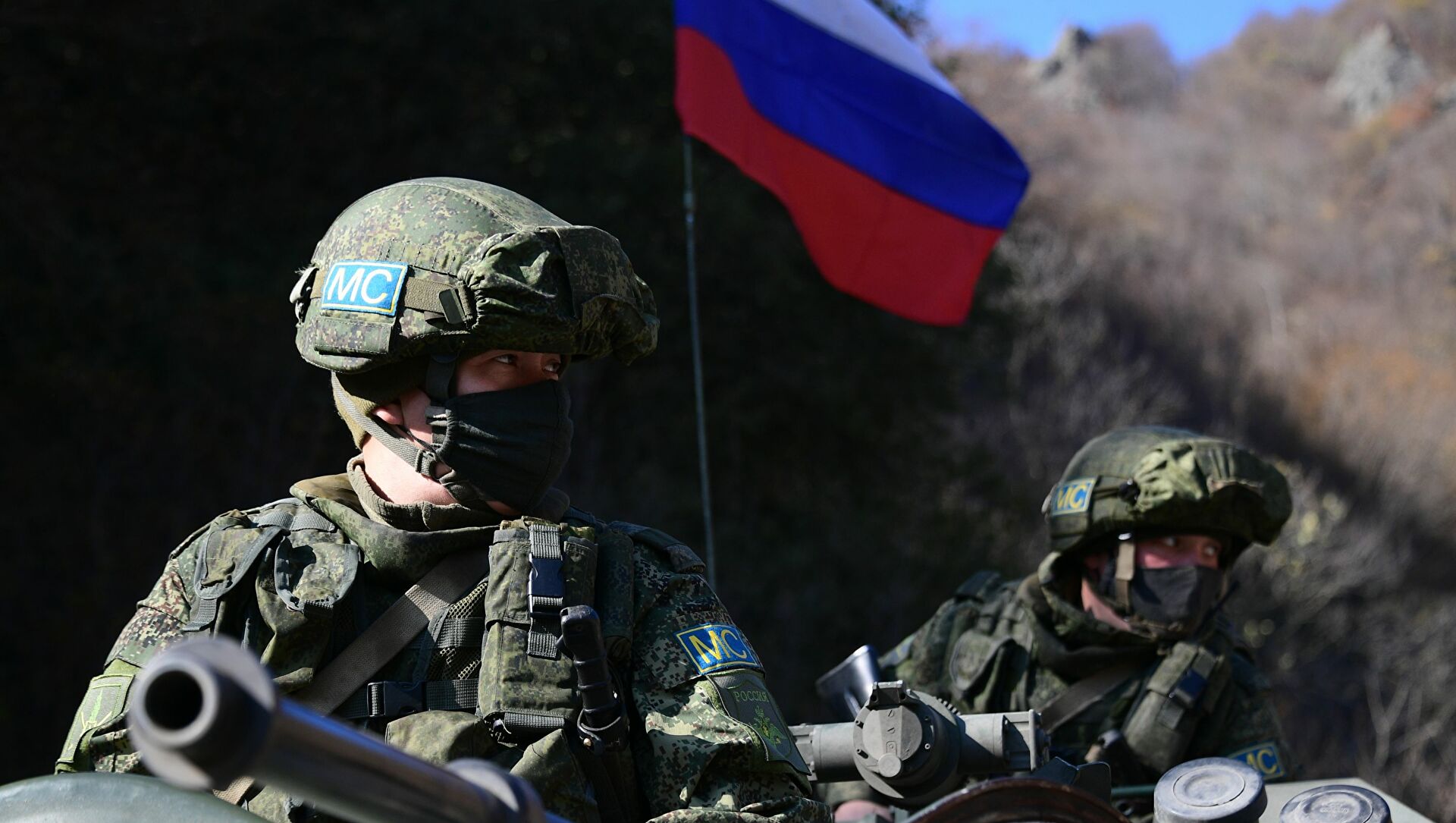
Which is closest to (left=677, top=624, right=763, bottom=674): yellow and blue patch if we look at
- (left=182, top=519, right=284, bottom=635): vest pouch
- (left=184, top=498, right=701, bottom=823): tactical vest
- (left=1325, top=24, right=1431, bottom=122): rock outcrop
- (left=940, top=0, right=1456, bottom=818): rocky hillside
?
(left=184, top=498, right=701, bottom=823): tactical vest

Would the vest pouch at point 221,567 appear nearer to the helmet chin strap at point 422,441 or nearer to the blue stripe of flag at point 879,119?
the helmet chin strap at point 422,441

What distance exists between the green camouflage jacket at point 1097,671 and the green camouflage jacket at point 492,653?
8.23 ft

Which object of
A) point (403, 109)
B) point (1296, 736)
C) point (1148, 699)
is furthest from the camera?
point (1296, 736)

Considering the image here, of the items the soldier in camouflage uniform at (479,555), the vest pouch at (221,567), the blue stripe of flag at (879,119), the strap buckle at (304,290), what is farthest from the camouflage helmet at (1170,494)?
the vest pouch at (221,567)

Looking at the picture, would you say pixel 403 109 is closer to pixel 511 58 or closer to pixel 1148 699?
pixel 511 58

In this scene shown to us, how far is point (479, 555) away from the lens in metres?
3.49

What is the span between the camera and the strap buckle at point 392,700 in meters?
3.29

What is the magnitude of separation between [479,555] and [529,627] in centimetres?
27

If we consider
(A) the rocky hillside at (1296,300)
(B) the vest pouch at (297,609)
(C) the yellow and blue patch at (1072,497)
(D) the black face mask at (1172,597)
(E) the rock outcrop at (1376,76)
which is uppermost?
(B) the vest pouch at (297,609)

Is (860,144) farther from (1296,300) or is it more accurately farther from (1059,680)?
(1296,300)

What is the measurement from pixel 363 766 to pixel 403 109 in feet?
43.1

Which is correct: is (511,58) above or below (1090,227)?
above

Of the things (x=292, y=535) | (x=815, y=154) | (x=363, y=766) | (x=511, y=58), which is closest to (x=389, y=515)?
(x=292, y=535)

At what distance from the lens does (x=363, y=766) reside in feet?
6.43
